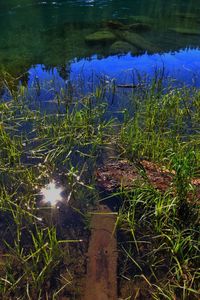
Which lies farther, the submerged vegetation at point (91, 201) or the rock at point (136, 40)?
the rock at point (136, 40)

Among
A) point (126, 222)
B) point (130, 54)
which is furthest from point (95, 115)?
point (130, 54)

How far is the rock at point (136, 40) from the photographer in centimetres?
1032

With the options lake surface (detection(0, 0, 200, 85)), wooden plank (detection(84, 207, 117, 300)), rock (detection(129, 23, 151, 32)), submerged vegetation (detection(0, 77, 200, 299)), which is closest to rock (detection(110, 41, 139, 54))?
lake surface (detection(0, 0, 200, 85))

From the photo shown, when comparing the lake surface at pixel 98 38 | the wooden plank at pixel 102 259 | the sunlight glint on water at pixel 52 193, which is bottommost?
the wooden plank at pixel 102 259

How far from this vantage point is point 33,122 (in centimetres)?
535

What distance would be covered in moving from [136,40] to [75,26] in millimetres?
3529

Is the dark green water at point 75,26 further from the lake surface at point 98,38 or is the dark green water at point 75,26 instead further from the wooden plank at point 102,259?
the wooden plank at point 102,259

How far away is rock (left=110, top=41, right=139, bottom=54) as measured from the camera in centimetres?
995

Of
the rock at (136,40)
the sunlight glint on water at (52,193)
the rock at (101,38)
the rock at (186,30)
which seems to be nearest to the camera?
the sunlight glint on water at (52,193)

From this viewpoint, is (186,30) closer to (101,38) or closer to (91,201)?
(101,38)

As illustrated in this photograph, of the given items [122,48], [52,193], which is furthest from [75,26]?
[52,193]

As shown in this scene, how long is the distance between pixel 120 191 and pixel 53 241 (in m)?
1.00

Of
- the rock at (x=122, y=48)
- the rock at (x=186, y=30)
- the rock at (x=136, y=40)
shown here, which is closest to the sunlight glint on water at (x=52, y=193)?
the rock at (x=122, y=48)

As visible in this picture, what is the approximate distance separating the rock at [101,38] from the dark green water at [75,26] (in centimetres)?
18
